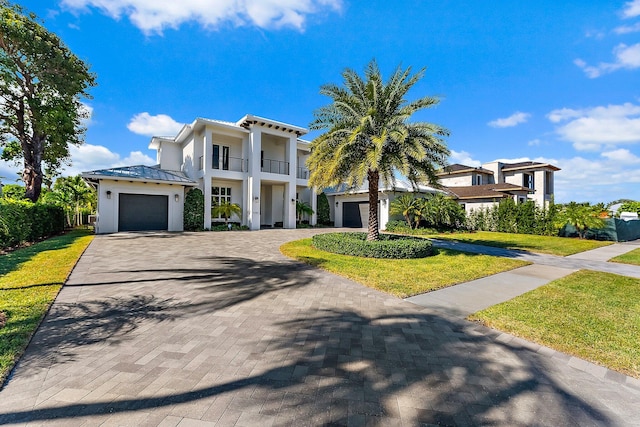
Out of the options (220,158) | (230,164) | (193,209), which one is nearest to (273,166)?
(230,164)

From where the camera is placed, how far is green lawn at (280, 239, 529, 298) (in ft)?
21.6

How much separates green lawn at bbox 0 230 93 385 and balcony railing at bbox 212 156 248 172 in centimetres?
1169

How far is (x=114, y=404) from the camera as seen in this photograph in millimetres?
2434

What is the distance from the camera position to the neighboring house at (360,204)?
70.3 ft

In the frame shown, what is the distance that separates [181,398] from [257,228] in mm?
17624

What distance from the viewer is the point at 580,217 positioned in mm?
16547

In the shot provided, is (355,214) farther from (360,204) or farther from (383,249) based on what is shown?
(383,249)

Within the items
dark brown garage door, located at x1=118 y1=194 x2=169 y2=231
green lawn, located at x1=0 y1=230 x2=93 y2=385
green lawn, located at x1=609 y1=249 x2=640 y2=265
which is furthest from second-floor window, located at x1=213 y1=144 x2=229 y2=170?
green lawn, located at x1=609 y1=249 x2=640 y2=265

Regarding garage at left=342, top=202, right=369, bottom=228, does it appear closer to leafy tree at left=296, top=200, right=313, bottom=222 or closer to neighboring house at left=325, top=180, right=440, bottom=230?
neighboring house at left=325, top=180, right=440, bottom=230

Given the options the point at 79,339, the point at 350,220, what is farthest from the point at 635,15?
the point at 350,220

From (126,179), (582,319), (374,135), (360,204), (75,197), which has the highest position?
(374,135)

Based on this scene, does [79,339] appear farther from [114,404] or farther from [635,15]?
[635,15]

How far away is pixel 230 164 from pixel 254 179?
9.22 feet

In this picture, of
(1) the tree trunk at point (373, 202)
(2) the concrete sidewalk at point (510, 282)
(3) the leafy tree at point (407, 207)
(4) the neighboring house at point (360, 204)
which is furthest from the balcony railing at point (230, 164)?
(2) the concrete sidewalk at point (510, 282)
